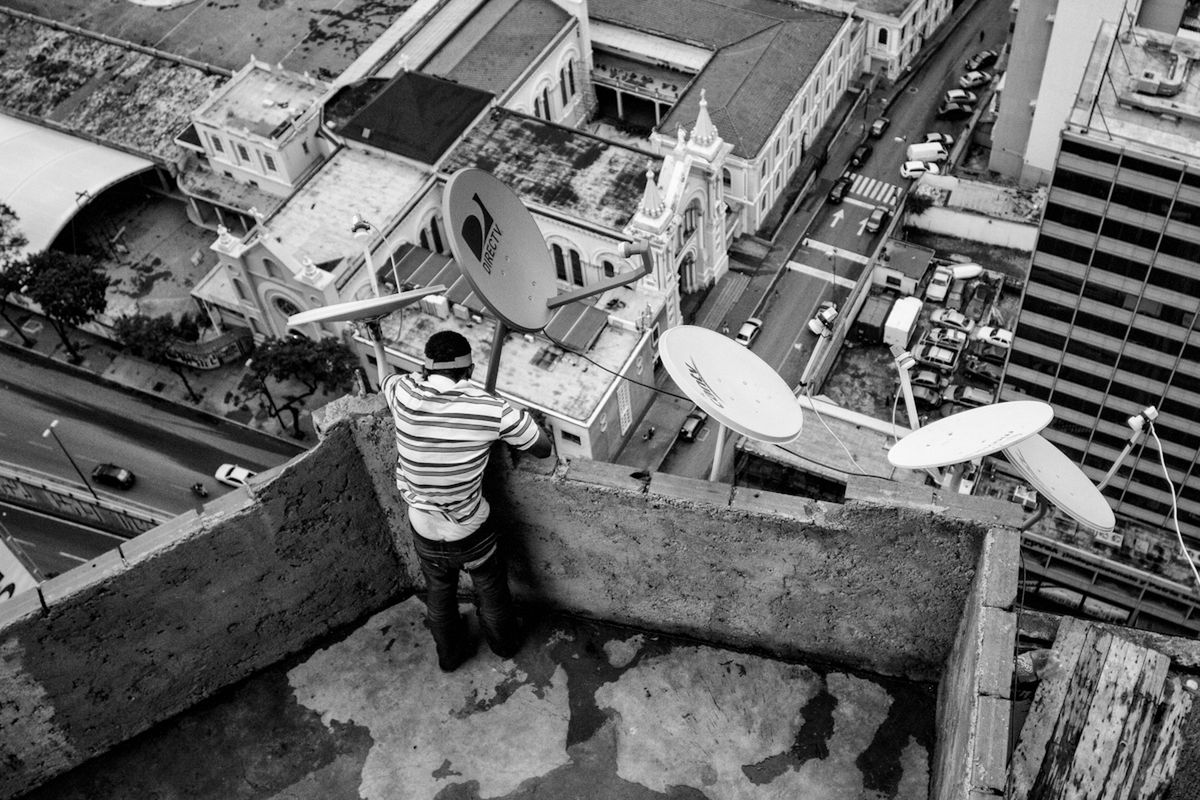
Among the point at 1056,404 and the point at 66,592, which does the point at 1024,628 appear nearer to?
the point at 66,592

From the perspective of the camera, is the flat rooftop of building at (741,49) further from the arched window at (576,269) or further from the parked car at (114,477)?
the parked car at (114,477)

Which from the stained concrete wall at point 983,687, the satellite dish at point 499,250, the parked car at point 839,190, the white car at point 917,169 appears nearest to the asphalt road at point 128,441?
the parked car at point 839,190

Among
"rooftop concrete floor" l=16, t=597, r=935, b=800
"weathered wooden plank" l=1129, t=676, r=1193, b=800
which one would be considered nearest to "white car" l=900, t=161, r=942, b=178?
"rooftop concrete floor" l=16, t=597, r=935, b=800

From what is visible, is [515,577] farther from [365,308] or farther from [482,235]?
[482,235]

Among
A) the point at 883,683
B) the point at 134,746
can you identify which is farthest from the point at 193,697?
the point at 883,683

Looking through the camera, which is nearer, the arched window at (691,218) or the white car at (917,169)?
the arched window at (691,218)

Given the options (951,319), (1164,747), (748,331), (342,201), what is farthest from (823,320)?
(1164,747)
